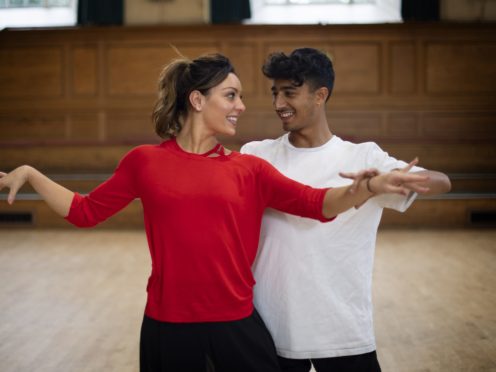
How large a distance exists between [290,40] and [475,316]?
560cm

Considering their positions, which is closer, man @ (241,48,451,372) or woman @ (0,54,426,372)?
woman @ (0,54,426,372)

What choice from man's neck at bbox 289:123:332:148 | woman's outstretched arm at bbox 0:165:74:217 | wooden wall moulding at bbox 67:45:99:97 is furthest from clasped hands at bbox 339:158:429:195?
wooden wall moulding at bbox 67:45:99:97

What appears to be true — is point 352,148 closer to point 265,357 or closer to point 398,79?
point 265,357

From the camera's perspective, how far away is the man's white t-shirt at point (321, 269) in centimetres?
171

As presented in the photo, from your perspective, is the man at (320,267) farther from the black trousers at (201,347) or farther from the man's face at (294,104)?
the black trousers at (201,347)

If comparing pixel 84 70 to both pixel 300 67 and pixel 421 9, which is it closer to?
pixel 421 9

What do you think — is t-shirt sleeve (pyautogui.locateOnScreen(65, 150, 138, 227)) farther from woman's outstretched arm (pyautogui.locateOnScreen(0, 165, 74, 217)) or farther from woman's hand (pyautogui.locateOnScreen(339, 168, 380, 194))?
woman's hand (pyautogui.locateOnScreen(339, 168, 380, 194))

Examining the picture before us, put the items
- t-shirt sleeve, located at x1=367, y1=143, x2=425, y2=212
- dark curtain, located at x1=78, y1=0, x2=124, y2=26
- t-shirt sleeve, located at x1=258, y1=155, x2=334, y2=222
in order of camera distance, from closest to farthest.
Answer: t-shirt sleeve, located at x1=258, y1=155, x2=334, y2=222, t-shirt sleeve, located at x1=367, y1=143, x2=425, y2=212, dark curtain, located at x1=78, y1=0, x2=124, y2=26

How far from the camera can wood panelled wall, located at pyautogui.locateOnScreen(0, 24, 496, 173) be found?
860cm

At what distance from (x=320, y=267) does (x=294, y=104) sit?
17.5 inches

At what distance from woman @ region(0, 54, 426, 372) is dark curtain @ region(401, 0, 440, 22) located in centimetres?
748

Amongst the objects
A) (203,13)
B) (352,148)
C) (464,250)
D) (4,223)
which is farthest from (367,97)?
(352,148)

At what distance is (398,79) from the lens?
871 cm

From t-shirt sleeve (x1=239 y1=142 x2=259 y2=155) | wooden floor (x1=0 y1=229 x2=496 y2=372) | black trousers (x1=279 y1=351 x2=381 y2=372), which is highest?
t-shirt sleeve (x1=239 y1=142 x2=259 y2=155)
